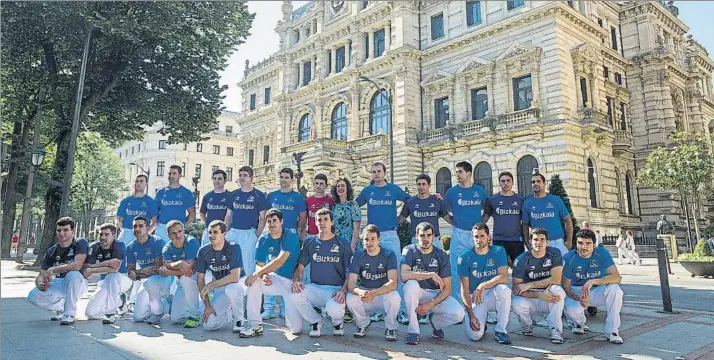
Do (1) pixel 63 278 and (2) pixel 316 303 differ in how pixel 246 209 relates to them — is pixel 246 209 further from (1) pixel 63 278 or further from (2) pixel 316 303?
(1) pixel 63 278

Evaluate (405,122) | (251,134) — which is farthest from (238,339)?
(251,134)

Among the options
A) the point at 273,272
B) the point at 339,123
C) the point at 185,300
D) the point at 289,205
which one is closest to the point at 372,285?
the point at 273,272

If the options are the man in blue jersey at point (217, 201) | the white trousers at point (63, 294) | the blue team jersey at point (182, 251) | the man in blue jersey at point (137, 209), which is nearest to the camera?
the white trousers at point (63, 294)

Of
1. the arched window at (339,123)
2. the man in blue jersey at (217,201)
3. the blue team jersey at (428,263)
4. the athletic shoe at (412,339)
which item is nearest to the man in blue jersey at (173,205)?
the man in blue jersey at (217,201)

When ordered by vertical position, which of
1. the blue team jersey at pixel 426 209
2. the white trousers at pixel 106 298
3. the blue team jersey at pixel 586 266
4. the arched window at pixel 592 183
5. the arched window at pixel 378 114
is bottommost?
the white trousers at pixel 106 298

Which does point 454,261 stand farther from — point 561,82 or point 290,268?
point 561,82

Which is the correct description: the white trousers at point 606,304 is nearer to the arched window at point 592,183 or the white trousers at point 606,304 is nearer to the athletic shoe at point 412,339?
the athletic shoe at point 412,339

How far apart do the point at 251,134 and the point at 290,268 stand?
37526 millimetres

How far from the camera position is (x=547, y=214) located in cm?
715

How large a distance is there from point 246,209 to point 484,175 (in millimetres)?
20017

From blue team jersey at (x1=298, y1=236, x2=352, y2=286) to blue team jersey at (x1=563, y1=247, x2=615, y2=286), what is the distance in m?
3.06

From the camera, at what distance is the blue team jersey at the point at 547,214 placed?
7148 mm

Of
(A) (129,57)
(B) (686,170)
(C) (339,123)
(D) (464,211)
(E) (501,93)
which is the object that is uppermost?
(C) (339,123)

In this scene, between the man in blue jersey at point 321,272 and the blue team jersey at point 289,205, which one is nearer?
the man in blue jersey at point 321,272
